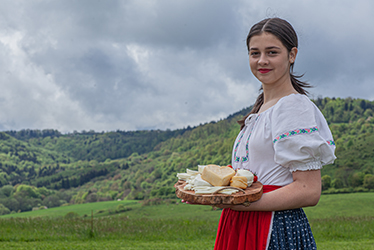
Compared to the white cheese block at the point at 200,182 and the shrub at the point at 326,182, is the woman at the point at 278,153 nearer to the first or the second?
the white cheese block at the point at 200,182

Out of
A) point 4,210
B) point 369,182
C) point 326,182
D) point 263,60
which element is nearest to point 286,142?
point 263,60

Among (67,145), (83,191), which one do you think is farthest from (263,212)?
(67,145)

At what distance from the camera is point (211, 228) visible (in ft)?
29.2

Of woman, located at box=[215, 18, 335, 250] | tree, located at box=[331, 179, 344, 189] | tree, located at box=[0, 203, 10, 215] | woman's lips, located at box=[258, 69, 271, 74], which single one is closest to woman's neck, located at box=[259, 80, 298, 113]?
woman, located at box=[215, 18, 335, 250]

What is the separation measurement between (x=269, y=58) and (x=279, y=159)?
56cm

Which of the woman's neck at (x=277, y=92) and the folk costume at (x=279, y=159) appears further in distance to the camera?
the woman's neck at (x=277, y=92)

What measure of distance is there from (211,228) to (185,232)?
0.82 metres

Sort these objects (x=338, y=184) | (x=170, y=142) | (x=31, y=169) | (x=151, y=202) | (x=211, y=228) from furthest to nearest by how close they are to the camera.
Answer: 1. (x=170, y=142)
2. (x=31, y=169)
3. (x=151, y=202)
4. (x=338, y=184)
5. (x=211, y=228)

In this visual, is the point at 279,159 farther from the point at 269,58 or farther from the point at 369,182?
the point at 369,182

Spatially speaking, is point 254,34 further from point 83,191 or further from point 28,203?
point 83,191

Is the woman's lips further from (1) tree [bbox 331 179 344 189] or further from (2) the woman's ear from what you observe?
(1) tree [bbox 331 179 344 189]

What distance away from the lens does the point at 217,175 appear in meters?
1.61

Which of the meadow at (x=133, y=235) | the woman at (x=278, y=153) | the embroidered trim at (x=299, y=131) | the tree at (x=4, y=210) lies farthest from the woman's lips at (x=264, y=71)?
the tree at (x=4, y=210)

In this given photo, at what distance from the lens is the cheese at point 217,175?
5.24 feet
